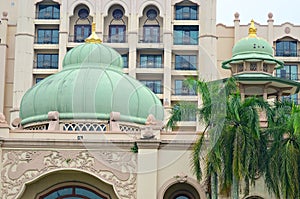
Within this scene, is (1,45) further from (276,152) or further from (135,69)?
(276,152)

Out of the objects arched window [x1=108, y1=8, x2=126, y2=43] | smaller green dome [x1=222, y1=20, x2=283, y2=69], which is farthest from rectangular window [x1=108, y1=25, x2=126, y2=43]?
smaller green dome [x1=222, y1=20, x2=283, y2=69]

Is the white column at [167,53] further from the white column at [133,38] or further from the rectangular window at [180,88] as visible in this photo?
the white column at [133,38]

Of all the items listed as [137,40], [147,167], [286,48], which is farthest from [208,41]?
[147,167]

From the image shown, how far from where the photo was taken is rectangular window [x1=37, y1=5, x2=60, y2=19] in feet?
215

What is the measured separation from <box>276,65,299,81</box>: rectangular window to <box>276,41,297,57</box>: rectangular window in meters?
1.04

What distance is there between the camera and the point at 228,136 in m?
26.2

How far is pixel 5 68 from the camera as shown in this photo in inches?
2509

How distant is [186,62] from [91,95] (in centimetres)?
3273

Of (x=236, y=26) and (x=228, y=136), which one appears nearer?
(x=228, y=136)

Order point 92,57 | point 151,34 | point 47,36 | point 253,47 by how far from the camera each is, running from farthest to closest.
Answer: point 47,36
point 151,34
point 253,47
point 92,57

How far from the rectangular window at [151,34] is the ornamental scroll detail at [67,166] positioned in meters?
35.1

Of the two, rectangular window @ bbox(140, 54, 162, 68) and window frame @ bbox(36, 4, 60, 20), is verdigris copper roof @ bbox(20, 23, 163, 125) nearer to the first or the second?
rectangular window @ bbox(140, 54, 162, 68)

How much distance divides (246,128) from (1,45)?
1621 inches

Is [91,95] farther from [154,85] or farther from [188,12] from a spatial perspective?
[188,12]
